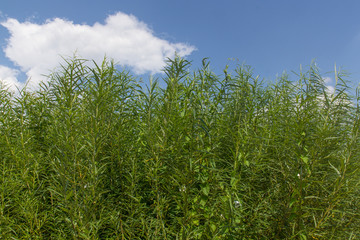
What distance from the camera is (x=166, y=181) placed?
299cm

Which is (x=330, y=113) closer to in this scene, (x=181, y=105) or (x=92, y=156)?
(x=181, y=105)

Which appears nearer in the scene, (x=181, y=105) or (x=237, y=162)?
(x=237, y=162)

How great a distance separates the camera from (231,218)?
2.72 meters

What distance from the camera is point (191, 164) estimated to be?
2641 mm

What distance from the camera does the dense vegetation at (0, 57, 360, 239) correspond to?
2742 millimetres

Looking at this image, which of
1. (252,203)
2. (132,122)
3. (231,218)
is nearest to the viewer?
(231,218)

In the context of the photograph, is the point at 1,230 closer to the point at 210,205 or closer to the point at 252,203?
the point at 210,205

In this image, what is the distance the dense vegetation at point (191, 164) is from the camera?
274 centimetres

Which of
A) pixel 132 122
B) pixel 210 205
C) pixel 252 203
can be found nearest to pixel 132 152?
pixel 132 122

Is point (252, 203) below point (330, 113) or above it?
below

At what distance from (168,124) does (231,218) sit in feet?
3.88

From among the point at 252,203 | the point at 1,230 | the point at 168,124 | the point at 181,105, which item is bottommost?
the point at 1,230

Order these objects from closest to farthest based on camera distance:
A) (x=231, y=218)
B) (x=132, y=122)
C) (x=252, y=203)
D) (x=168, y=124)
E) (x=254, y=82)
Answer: (x=231, y=218), (x=168, y=124), (x=252, y=203), (x=132, y=122), (x=254, y=82)

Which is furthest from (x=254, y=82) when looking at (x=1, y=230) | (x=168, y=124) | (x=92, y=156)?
(x=1, y=230)
